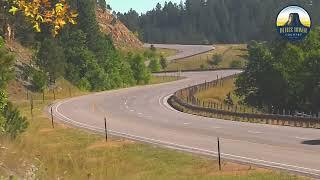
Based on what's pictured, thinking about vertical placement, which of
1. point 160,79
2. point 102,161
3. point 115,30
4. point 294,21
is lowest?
point 102,161

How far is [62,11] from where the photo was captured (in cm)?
594

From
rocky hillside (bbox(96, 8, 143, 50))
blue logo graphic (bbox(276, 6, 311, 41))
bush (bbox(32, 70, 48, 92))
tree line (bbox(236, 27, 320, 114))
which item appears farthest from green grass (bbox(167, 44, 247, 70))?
blue logo graphic (bbox(276, 6, 311, 41))

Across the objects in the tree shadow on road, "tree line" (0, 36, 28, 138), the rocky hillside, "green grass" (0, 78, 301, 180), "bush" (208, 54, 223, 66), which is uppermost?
the rocky hillside

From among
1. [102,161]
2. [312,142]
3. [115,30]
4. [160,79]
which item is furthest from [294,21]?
[115,30]

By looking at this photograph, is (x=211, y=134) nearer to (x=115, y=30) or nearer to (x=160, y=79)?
(x=160, y=79)

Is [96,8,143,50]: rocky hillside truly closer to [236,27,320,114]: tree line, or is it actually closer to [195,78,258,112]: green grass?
[195,78,258,112]: green grass

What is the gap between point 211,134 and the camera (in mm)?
27078

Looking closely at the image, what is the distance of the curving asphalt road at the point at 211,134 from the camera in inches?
754

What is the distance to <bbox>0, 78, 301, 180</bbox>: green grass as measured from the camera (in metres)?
13.8

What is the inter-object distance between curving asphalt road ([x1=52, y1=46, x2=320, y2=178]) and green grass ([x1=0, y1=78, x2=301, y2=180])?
44.4 inches

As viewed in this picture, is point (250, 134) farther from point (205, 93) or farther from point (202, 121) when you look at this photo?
point (205, 93)

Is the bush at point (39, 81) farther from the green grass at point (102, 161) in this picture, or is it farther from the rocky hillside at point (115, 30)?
the rocky hillside at point (115, 30)

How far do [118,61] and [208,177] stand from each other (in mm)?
76423

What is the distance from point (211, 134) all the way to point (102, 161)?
747cm
